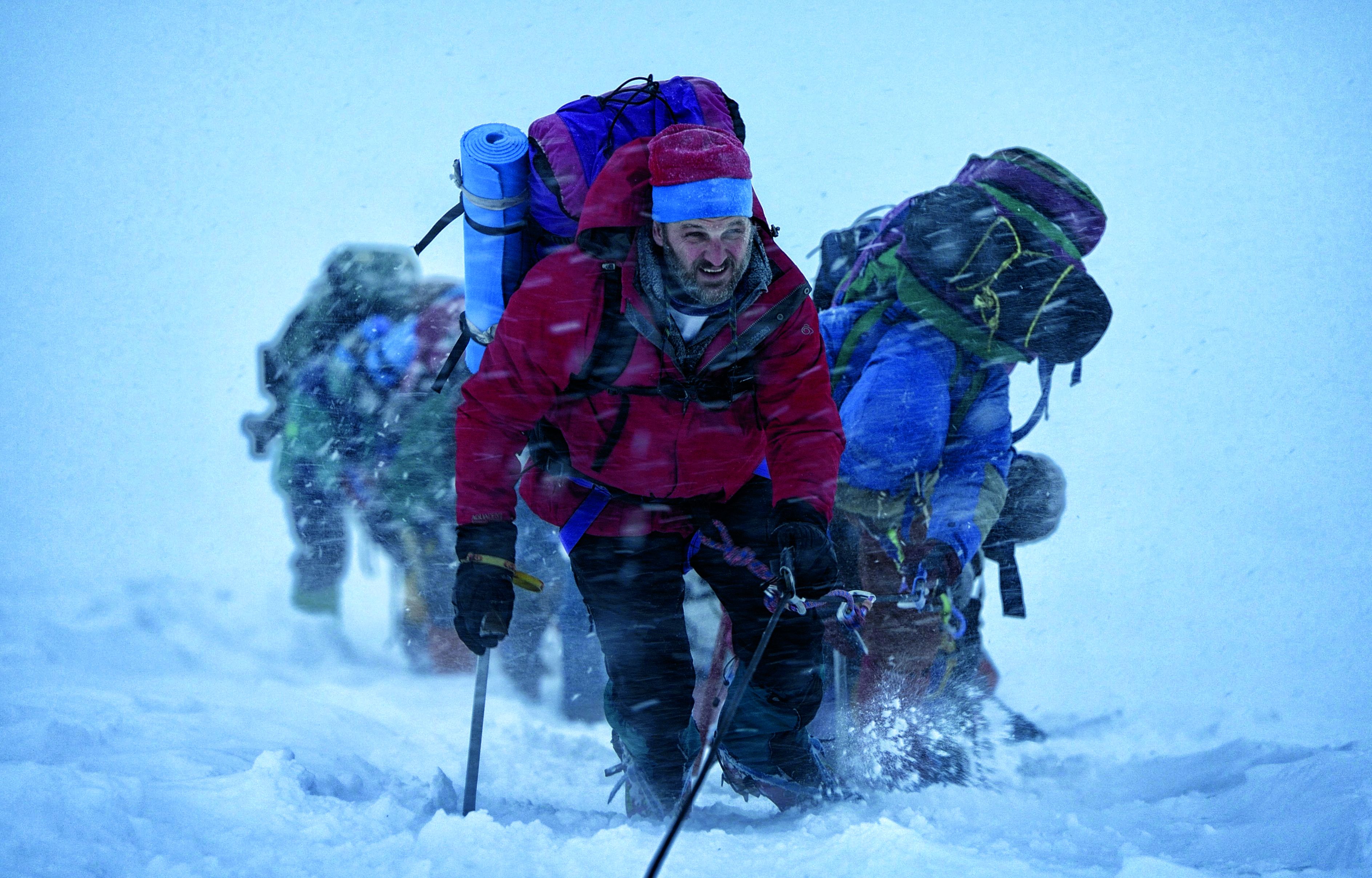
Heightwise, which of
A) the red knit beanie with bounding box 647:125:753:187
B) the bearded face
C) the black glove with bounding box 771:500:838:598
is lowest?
the black glove with bounding box 771:500:838:598

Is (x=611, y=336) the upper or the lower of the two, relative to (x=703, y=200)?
lower

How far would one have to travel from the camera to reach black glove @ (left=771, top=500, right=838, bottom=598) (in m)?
2.50

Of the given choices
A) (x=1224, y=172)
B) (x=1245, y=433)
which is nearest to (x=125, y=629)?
(x=1245, y=433)

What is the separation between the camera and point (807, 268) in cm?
884

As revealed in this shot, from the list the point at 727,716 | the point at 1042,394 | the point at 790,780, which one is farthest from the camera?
the point at 1042,394

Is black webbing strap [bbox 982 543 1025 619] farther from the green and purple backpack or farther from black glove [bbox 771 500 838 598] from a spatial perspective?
black glove [bbox 771 500 838 598]

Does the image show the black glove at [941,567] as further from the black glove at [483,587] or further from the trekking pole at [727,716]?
the black glove at [483,587]

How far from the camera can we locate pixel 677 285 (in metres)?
2.45

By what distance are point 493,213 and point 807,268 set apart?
640cm

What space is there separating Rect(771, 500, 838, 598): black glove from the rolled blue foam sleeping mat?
3.91 feet

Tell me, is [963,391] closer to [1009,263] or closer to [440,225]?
[1009,263]

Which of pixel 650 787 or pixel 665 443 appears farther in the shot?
pixel 650 787

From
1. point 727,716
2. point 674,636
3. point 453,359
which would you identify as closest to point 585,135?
point 453,359

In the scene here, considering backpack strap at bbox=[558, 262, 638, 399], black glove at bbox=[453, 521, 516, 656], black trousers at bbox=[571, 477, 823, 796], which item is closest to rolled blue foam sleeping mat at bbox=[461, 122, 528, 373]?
backpack strap at bbox=[558, 262, 638, 399]
